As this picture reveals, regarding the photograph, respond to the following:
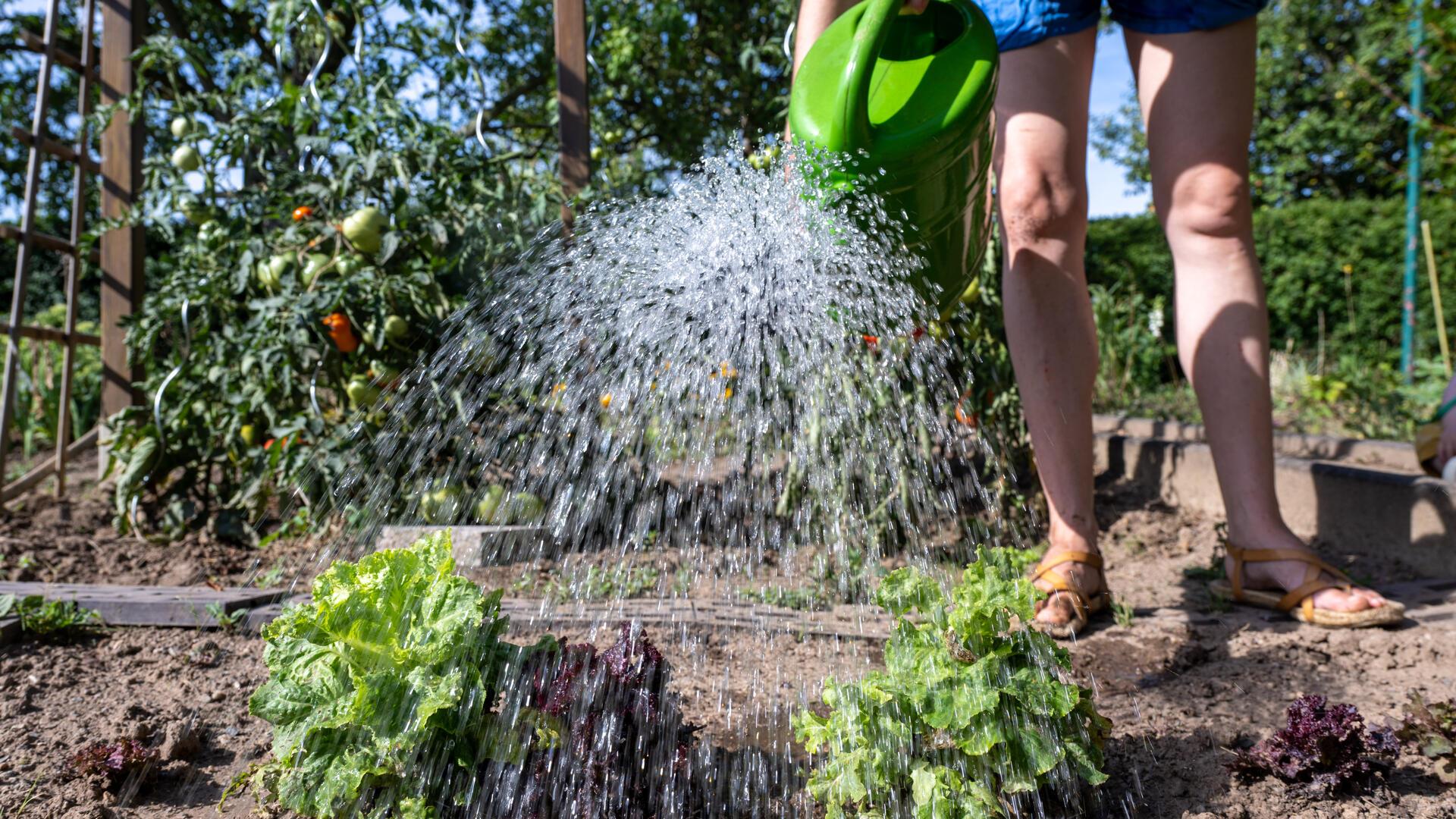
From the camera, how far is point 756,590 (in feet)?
6.73

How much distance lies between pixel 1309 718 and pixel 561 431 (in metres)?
1.84

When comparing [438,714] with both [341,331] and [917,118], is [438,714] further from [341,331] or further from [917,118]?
[341,331]

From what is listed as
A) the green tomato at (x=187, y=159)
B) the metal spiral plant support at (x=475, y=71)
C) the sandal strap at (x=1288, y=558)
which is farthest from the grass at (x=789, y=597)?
the green tomato at (x=187, y=159)

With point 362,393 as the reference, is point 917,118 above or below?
above

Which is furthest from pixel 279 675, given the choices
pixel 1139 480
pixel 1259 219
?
pixel 1259 219

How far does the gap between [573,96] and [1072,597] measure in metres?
1.97

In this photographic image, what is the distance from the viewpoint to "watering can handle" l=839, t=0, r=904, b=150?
1.26 m

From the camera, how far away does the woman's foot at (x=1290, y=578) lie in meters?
1.67

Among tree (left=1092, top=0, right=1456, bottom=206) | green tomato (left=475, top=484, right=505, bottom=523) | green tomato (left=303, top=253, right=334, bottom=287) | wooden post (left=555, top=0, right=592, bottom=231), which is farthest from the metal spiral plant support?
tree (left=1092, top=0, right=1456, bottom=206)

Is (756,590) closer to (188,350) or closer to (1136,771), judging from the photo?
(1136,771)

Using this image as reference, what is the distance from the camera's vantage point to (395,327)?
94.7 inches

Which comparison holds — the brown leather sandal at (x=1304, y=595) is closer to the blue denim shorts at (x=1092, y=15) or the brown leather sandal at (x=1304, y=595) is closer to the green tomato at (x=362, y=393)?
the blue denim shorts at (x=1092, y=15)

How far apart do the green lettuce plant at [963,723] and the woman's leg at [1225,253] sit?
3.16 ft

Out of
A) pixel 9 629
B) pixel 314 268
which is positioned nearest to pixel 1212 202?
pixel 314 268
